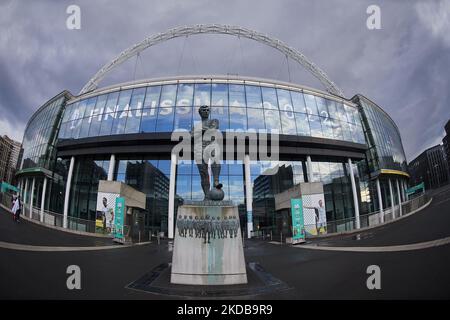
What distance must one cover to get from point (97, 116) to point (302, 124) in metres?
25.2

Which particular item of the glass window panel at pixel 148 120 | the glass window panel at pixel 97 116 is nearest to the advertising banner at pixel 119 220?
the glass window panel at pixel 148 120

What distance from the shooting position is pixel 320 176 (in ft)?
85.4

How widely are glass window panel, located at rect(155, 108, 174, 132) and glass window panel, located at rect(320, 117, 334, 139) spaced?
19435 mm

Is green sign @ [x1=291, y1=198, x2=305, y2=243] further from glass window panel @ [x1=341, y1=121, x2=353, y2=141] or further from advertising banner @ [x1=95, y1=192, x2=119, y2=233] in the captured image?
advertising banner @ [x1=95, y1=192, x2=119, y2=233]

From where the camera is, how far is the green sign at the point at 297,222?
1580 centimetres

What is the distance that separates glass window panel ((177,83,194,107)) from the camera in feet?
78.4

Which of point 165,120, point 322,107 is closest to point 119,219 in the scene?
point 165,120

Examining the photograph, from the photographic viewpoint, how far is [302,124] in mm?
24672

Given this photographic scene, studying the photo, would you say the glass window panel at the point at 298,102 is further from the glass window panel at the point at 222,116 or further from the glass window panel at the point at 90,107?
the glass window panel at the point at 90,107

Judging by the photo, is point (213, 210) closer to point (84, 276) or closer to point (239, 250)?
point (239, 250)

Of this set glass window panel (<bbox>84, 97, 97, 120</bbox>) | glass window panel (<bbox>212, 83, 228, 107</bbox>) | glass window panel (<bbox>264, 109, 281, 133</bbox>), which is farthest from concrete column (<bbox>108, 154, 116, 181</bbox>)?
glass window panel (<bbox>264, 109, 281, 133</bbox>)

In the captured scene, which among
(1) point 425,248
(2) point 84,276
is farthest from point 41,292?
(1) point 425,248

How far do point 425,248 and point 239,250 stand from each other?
5.42 meters

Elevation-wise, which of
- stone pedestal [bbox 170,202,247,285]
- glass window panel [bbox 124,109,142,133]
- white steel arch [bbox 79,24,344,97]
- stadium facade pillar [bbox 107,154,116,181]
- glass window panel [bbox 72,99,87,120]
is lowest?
stone pedestal [bbox 170,202,247,285]
